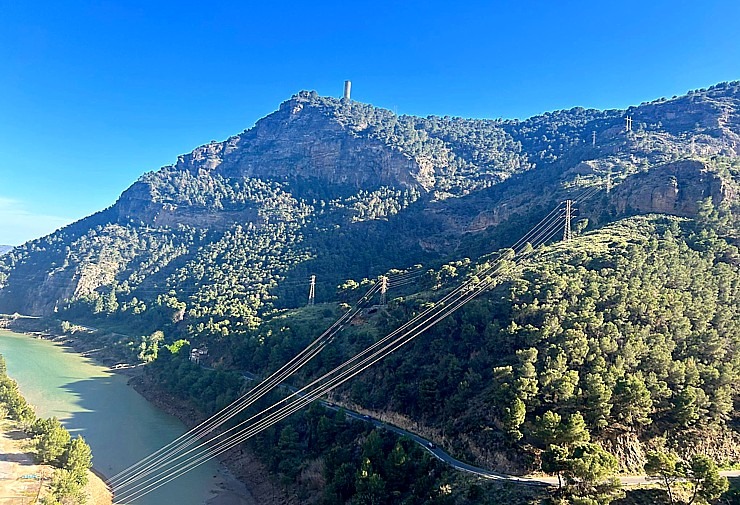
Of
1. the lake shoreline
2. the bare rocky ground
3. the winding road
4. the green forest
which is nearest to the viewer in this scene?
the winding road

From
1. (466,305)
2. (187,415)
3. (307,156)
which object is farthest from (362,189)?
(466,305)

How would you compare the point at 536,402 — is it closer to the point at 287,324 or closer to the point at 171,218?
the point at 287,324

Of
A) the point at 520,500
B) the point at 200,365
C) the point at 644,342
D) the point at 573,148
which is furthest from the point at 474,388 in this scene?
the point at 573,148

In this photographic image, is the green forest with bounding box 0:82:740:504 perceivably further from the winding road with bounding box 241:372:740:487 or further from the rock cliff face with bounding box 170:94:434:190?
the rock cliff face with bounding box 170:94:434:190

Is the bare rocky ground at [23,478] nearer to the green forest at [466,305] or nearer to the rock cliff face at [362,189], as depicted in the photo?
the green forest at [466,305]

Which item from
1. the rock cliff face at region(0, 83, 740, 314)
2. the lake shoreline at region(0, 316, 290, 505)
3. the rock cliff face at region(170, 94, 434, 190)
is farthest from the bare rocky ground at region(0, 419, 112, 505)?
the rock cliff face at region(170, 94, 434, 190)
